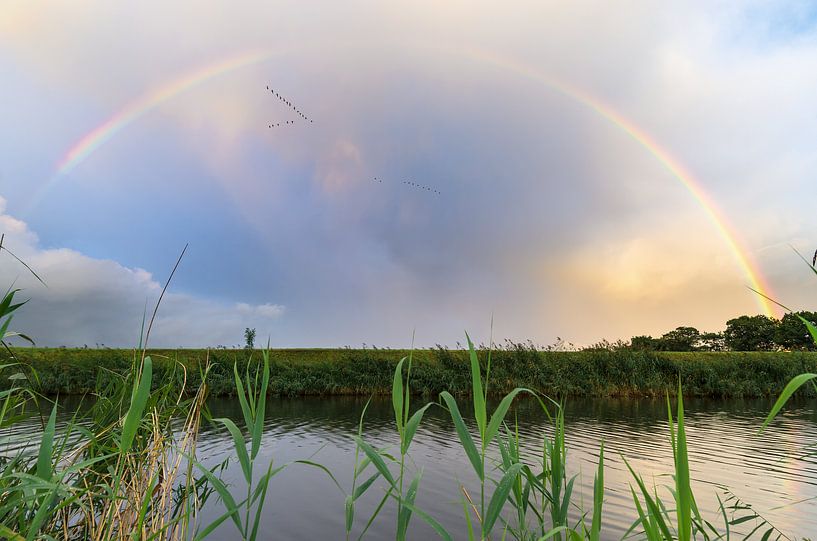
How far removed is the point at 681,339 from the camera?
269 feet

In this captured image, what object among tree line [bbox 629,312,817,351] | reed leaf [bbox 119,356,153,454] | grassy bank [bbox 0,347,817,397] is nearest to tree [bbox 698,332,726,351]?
tree line [bbox 629,312,817,351]

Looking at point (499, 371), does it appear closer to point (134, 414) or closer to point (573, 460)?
point (573, 460)

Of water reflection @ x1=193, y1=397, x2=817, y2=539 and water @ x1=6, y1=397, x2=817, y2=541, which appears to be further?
water reflection @ x1=193, y1=397, x2=817, y2=539

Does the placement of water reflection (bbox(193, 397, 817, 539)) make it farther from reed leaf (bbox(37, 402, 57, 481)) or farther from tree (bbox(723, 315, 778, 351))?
tree (bbox(723, 315, 778, 351))

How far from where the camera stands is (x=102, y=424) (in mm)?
3898

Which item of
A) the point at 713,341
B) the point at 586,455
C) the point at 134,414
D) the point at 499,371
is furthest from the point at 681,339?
the point at 134,414

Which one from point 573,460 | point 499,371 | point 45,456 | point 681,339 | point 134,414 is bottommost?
point 573,460

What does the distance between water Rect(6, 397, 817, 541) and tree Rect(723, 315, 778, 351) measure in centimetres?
6228

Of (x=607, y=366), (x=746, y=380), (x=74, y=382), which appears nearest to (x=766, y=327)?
(x=746, y=380)

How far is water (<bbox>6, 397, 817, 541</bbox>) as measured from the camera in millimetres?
7492

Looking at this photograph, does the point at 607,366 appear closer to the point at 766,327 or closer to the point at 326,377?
the point at 326,377

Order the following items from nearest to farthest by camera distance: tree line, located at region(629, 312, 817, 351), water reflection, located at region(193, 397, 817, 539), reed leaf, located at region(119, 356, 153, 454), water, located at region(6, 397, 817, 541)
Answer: reed leaf, located at region(119, 356, 153, 454) < water, located at region(6, 397, 817, 541) < water reflection, located at region(193, 397, 817, 539) < tree line, located at region(629, 312, 817, 351)

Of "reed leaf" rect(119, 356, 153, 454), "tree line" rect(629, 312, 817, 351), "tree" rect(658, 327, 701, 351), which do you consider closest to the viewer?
"reed leaf" rect(119, 356, 153, 454)

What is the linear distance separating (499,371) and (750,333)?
227 feet
